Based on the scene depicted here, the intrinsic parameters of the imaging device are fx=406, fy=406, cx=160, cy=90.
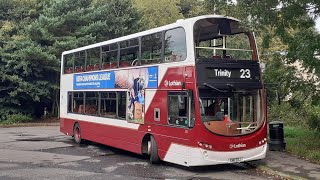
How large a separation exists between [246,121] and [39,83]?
22394 millimetres

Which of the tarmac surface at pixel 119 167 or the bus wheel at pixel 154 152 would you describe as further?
the bus wheel at pixel 154 152

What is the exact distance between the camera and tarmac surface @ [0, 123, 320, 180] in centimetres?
1064

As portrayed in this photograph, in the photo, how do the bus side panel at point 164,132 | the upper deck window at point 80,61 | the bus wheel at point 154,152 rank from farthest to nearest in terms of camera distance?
the upper deck window at point 80,61 → the bus wheel at point 154,152 → the bus side panel at point 164,132

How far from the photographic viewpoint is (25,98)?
3091 cm

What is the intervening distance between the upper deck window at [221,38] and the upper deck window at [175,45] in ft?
1.30

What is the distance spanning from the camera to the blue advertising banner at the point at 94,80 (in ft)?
49.5

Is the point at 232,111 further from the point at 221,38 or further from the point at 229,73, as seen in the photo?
the point at 221,38

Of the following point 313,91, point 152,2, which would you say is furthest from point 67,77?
point 152,2

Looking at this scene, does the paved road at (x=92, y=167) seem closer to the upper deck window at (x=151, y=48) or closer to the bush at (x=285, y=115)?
the upper deck window at (x=151, y=48)

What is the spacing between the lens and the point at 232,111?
37.7ft

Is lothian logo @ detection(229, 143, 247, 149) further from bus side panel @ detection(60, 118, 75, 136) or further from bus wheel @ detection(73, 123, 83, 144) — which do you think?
bus side panel @ detection(60, 118, 75, 136)

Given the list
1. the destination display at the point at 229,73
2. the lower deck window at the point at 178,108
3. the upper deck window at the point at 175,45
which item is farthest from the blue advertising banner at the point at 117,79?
the destination display at the point at 229,73

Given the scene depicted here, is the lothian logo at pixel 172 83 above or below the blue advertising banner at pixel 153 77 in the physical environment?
below

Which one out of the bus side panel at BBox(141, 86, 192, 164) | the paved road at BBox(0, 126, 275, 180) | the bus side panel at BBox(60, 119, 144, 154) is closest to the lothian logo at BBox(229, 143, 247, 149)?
the paved road at BBox(0, 126, 275, 180)
